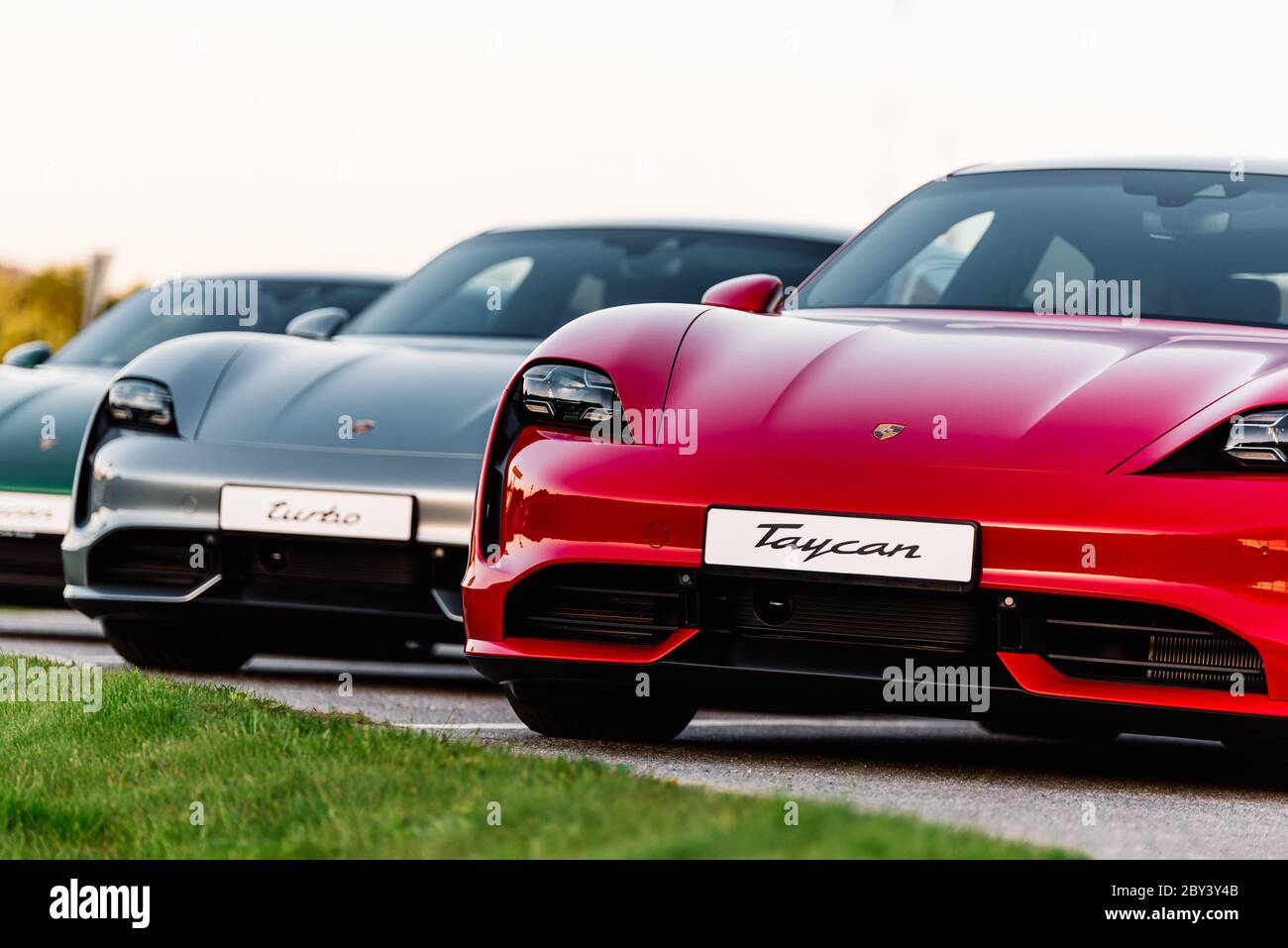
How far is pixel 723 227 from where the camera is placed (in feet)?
25.5

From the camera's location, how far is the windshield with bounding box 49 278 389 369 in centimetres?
908

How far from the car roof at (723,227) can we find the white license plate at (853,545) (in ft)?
10.8

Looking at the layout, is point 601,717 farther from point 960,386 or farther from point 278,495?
point 278,495

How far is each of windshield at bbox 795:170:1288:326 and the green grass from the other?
76.7 inches

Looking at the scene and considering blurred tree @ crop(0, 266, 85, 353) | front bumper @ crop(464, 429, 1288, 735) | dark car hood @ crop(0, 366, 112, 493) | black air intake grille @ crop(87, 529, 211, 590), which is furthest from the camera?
blurred tree @ crop(0, 266, 85, 353)

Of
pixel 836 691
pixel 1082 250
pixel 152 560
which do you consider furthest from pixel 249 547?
pixel 1082 250

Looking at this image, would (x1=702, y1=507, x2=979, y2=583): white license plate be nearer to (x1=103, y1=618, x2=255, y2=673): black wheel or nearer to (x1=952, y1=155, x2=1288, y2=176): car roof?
(x1=952, y1=155, x2=1288, y2=176): car roof
